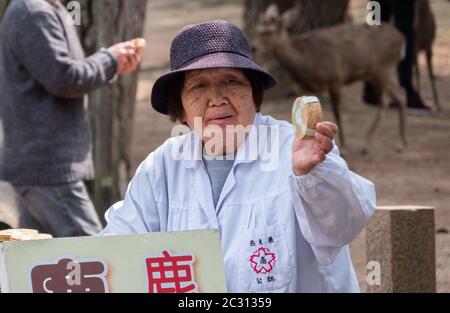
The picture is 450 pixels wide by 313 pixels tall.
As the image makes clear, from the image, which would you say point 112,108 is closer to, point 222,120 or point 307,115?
point 222,120

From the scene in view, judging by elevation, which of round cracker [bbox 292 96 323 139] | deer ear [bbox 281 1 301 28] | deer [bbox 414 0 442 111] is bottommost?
deer [bbox 414 0 442 111]

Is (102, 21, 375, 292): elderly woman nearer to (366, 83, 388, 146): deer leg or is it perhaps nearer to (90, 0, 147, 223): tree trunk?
(90, 0, 147, 223): tree trunk

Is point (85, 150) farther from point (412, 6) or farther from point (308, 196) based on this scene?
point (412, 6)

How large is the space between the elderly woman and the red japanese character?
0.84 feet

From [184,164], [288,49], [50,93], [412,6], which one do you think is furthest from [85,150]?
[412,6]

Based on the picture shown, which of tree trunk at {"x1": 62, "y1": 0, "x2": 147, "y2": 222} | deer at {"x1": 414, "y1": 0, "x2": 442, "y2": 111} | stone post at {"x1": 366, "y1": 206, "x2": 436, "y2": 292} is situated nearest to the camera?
stone post at {"x1": 366, "y1": 206, "x2": 436, "y2": 292}

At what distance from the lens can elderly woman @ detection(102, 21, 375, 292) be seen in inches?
116

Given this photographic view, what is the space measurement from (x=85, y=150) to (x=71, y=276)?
2.90 meters

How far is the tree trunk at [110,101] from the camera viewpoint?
6.96m

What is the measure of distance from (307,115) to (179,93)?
0.85 m

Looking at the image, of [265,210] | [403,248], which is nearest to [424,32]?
[403,248]

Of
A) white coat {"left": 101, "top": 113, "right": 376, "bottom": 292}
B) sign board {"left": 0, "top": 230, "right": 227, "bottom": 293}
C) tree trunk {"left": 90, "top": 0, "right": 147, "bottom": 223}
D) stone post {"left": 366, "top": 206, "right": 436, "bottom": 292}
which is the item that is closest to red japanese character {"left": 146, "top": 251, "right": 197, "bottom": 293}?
sign board {"left": 0, "top": 230, "right": 227, "bottom": 293}

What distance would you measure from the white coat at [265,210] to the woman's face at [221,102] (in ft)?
0.15

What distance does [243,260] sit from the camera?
10.1ft
